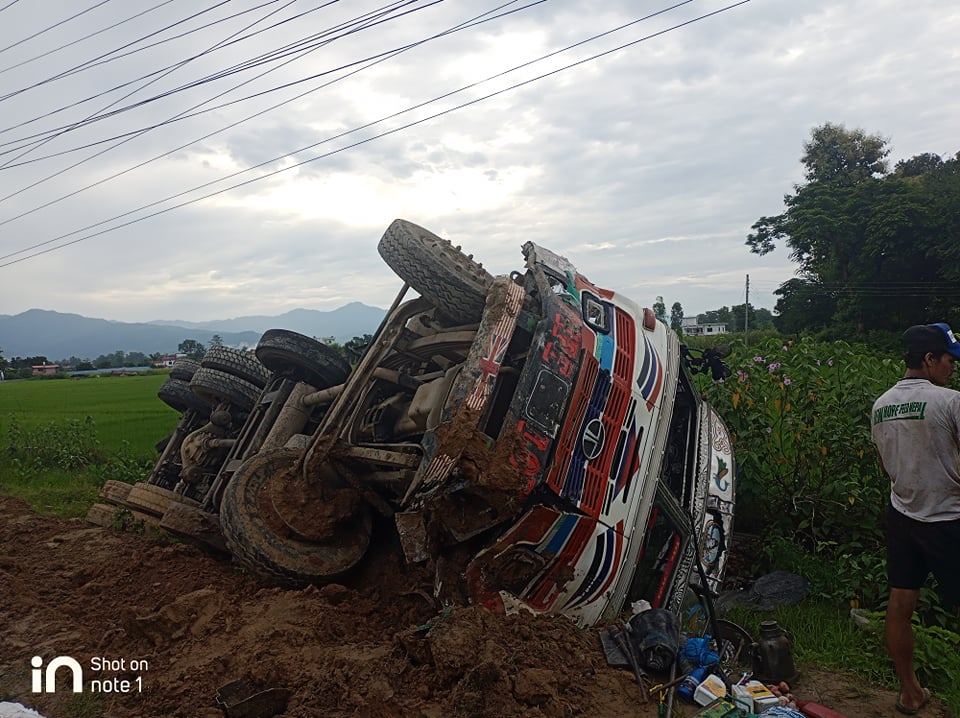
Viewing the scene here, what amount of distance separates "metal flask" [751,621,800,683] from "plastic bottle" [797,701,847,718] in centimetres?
27

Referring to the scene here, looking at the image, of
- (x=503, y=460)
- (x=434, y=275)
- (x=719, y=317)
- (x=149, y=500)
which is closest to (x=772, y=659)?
(x=503, y=460)

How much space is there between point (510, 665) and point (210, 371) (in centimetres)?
455

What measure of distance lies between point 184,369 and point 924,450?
667 centimetres

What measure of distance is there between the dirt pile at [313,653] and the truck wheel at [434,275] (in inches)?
57.4

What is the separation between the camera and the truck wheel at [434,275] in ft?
13.3

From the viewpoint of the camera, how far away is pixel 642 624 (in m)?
3.32

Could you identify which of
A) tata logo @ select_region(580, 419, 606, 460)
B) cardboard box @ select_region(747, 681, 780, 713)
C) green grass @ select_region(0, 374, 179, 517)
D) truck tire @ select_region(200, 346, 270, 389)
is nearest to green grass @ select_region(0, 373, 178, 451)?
green grass @ select_region(0, 374, 179, 517)

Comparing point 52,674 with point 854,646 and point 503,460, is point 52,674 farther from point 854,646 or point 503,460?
point 854,646

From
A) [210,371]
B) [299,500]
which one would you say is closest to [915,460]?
[299,500]

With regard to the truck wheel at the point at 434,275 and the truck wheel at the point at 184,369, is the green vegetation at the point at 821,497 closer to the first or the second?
the truck wheel at the point at 184,369

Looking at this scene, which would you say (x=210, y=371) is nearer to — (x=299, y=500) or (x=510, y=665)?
(x=299, y=500)

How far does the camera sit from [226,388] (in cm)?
647

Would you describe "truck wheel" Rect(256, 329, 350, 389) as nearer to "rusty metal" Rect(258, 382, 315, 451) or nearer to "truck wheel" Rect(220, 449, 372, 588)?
"rusty metal" Rect(258, 382, 315, 451)

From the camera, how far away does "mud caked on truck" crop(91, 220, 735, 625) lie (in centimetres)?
342
